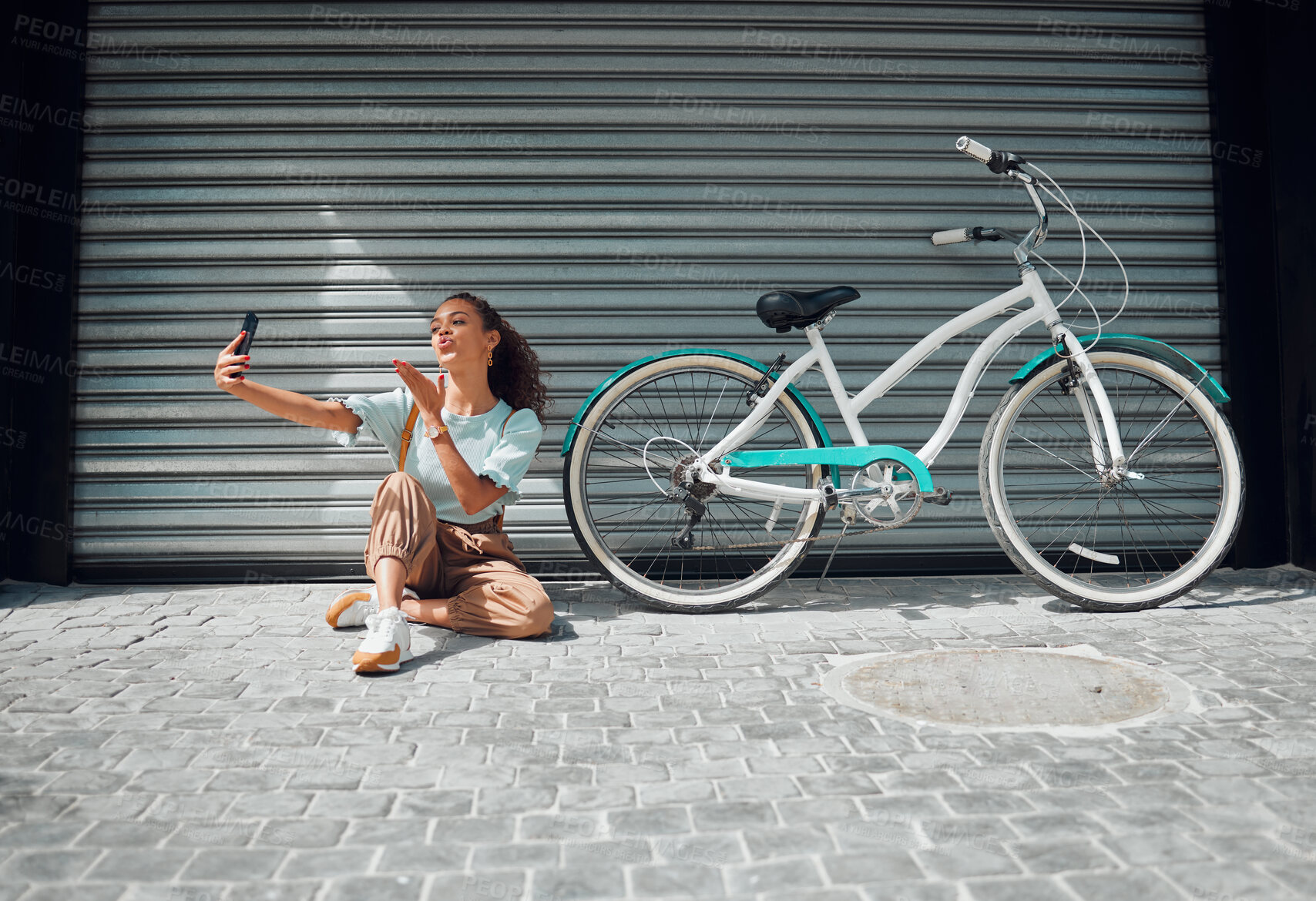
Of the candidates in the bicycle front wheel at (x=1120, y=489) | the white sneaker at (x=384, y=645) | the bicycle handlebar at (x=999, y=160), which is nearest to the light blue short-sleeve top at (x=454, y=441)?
the white sneaker at (x=384, y=645)

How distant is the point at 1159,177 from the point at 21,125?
21.0 ft

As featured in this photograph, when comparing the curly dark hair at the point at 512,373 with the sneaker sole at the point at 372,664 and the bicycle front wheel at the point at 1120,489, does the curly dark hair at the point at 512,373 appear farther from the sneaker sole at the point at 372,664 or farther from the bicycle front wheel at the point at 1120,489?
the bicycle front wheel at the point at 1120,489

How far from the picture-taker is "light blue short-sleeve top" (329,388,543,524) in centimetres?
407

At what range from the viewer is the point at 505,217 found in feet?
17.3

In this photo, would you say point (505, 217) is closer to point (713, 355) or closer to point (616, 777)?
point (713, 355)

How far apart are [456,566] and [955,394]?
257 centimetres

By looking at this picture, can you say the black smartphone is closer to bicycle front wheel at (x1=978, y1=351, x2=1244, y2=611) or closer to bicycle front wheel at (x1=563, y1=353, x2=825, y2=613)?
bicycle front wheel at (x1=563, y1=353, x2=825, y2=613)

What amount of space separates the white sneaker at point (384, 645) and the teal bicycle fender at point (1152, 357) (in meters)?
3.03

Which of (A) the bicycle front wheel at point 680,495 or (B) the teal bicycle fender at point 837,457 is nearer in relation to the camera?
(B) the teal bicycle fender at point 837,457

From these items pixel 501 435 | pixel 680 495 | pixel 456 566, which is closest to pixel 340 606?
pixel 456 566

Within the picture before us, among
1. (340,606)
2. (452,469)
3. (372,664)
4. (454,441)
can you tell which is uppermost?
(454,441)

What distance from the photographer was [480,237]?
527 centimetres

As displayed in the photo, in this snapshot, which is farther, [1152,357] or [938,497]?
[1152,357]

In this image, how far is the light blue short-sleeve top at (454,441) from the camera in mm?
4066
